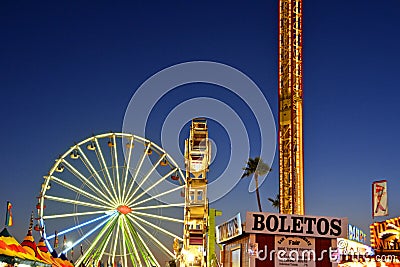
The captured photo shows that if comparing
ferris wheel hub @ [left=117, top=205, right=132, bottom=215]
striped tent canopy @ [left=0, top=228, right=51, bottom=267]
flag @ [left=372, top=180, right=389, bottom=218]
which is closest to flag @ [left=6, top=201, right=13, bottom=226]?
striped tent canopy @ [left=0, top=228, right=51, bottom=267]

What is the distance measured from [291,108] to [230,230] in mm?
24290

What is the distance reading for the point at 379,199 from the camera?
3816 centimetres

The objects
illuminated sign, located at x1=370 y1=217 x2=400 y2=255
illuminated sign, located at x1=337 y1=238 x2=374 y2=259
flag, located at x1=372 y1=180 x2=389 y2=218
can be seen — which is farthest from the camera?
flag, located at x1=372 y1=180 x2=389 y2=218

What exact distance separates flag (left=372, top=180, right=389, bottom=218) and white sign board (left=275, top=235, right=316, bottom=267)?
2324cm

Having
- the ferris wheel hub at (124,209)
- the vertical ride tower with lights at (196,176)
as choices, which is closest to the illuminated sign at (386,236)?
the vertical ride tower with lights at (196,176)

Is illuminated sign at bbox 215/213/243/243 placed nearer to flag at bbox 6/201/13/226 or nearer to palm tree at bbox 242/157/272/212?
flag at bbox 6/201/13/226

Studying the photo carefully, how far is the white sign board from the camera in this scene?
16.0 m

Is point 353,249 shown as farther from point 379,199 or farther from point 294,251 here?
point 294,251

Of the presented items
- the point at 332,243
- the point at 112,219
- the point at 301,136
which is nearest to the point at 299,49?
the point at 301,136

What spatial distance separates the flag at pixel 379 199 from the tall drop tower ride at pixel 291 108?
4398 mm

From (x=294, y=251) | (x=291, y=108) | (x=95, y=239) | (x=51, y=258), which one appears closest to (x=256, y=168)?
(x=291, y=108)

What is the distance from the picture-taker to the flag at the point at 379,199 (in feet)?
124

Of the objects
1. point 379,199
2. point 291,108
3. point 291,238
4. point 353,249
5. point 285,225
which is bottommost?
point 291,238

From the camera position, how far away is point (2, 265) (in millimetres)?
19172
